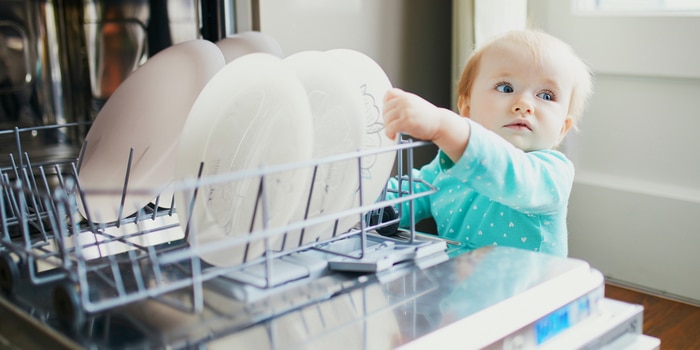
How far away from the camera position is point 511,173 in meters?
0.79

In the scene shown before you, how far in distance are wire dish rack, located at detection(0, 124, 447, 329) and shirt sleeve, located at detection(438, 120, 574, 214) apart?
0.23 ft

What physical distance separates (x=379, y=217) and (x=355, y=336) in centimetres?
24

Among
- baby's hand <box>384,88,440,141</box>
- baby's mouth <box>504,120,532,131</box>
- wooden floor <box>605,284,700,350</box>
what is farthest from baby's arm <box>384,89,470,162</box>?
wooden floor <box>605,284,700,350</box>

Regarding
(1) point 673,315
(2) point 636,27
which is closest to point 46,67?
(2) point 636,27

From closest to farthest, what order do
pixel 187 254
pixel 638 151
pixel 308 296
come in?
pixel 187 254, pixel 308 296, pixel 638 151

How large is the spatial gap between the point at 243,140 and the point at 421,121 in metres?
0.17

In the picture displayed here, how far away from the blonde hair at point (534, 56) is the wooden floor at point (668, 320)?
0.62 m

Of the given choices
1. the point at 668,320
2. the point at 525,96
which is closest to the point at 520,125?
the point at 525,96

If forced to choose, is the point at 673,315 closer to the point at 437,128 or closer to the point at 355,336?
the point at 437,128

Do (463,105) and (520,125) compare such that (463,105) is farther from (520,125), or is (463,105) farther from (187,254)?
(187,254)

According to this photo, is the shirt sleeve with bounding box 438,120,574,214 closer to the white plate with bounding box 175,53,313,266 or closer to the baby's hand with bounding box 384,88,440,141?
the baby's hand with bounding box 384,88,440,141

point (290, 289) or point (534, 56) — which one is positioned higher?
point (534, 56)

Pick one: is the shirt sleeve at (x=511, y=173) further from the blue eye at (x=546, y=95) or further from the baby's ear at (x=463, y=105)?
the baby's ear at (x=463, y=105)

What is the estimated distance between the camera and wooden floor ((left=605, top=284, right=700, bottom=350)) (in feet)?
4.70
